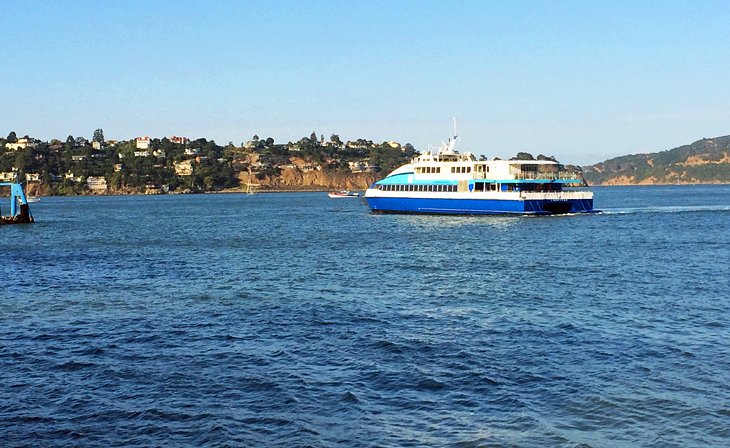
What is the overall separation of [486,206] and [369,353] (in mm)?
68523

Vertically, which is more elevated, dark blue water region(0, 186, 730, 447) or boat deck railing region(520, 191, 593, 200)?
boat deck railing region(520, 191, 593, 200)

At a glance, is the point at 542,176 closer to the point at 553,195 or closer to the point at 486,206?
the point at 553,195

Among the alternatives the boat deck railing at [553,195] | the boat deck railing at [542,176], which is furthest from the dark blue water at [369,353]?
the boat deck railing at [542,176]

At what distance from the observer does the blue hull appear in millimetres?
88062

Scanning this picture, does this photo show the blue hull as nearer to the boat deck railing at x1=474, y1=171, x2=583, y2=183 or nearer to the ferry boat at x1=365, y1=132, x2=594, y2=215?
the ferry boat at x1=365, y1=132, x2=594, y2=215

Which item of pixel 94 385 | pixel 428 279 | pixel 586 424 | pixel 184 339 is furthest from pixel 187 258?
pixel 586 424

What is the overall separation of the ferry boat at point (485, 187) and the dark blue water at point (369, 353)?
3952 centimetres

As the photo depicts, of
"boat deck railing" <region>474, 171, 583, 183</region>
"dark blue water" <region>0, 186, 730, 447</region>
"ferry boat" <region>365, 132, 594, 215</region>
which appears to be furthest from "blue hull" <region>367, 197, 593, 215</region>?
"dark blue water" <region>0, 186, 730, 447</region>

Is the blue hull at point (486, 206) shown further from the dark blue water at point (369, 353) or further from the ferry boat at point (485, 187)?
the dark blue water at point (369, 353)

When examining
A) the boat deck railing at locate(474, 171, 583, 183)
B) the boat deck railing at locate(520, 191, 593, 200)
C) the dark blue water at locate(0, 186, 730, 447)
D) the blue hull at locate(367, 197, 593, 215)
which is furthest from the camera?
the boat deck railing at locate(474, 171, 583, 183)

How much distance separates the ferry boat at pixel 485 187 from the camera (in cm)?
8881

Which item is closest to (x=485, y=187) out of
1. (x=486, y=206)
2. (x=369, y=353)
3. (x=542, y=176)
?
(x=486, y=206)

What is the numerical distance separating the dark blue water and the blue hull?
126ft

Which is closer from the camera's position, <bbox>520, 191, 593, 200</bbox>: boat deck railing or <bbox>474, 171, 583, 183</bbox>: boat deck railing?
<bbox>520, 191, 593, 200</bbox>: boat deck railing
